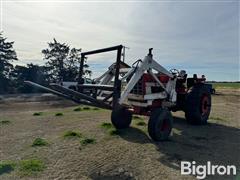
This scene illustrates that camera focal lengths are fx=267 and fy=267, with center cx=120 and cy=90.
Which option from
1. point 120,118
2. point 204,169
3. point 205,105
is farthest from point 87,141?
point 205,105

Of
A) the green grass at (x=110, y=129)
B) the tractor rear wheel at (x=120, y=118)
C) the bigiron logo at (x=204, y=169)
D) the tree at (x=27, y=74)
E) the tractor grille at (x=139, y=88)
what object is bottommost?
the bigiron logo at (x=204, y=169)

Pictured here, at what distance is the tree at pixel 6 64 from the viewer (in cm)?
3241

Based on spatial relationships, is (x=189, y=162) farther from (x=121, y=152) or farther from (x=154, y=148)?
(x=121, y=152)

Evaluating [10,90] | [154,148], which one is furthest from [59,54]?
[154,148]

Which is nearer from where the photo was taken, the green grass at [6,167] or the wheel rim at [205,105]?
the green grass at [6,167]

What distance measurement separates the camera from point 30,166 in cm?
493

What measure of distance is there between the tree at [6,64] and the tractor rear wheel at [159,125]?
29.3m

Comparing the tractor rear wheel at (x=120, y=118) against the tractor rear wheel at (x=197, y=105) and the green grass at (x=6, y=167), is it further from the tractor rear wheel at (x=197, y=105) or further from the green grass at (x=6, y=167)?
the green grass at (x=6, y=167)

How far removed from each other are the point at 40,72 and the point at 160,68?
31565 mm

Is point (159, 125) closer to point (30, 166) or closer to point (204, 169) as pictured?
point (204, 169)

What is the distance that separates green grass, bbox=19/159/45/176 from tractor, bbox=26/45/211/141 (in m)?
1.51

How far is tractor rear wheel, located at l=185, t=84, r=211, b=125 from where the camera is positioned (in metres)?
8.76

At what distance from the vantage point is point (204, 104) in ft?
30.3

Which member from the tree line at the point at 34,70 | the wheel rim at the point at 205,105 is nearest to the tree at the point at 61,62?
the tree line at the point at 34,70
